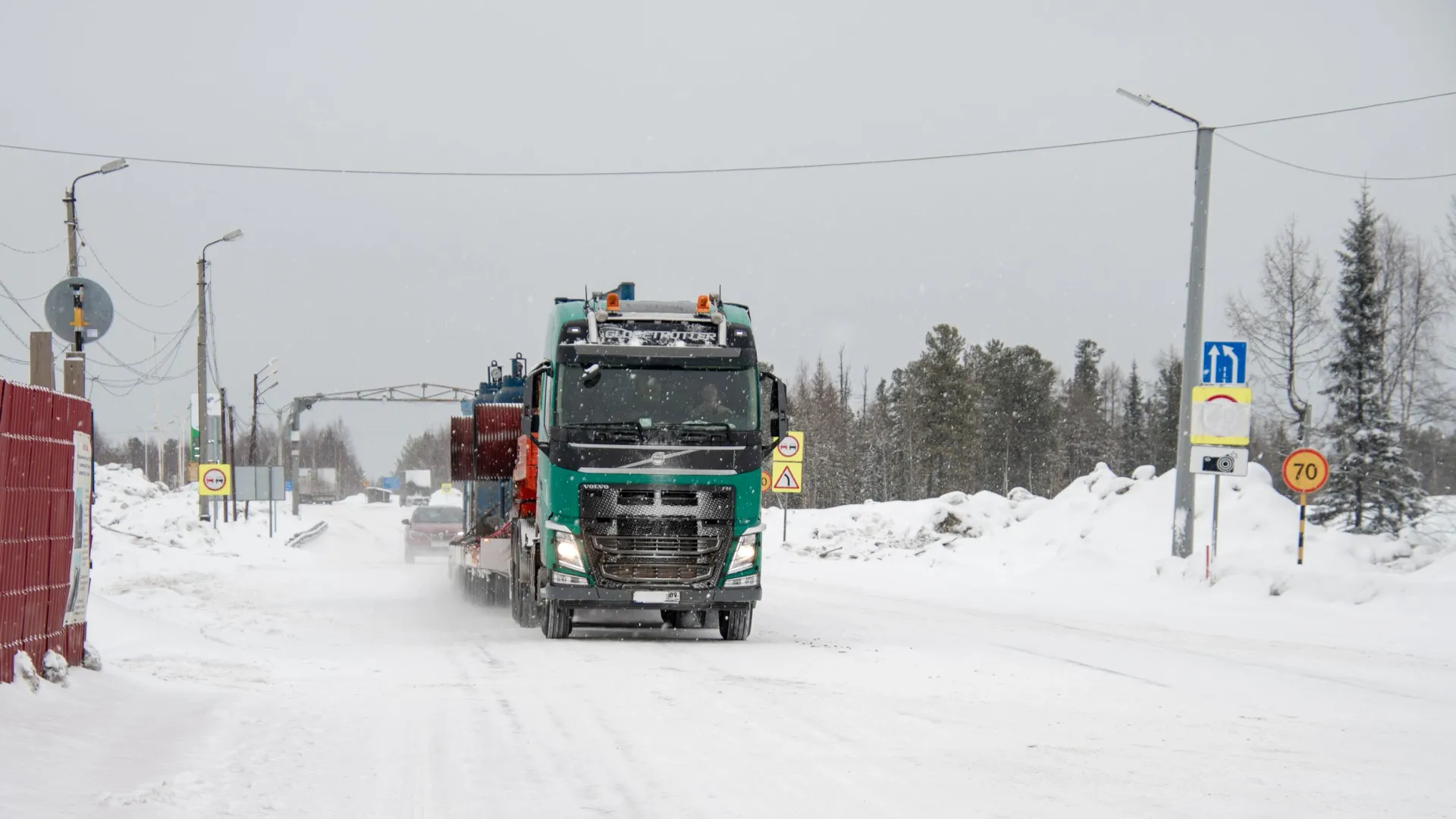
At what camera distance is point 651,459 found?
13.8 metres

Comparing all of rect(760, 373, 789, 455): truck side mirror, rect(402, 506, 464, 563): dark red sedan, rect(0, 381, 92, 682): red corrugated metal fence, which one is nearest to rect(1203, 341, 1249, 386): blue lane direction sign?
rect(760, 373, 789, 455): truck side mirror

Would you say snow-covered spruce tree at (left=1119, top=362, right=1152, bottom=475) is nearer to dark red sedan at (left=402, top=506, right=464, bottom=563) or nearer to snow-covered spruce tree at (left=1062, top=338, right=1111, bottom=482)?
snow-covered spruce tree at (left=1062, top=338, right=1111, bottom=482)

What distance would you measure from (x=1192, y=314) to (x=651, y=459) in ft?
39.4

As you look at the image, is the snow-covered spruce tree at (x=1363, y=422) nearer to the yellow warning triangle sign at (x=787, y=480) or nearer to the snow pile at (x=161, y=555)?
the yellow warning triangle sign at (x=787, y=480)

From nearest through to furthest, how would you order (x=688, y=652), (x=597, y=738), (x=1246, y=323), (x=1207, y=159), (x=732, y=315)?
(x=597, y=738)
(x=688, y=652)
(x=732, y=315)
(x=1207, y=159)
(x=1246, y=323)

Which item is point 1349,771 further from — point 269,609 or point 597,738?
point 269,609

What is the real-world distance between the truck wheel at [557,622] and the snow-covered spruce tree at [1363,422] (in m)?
25.9

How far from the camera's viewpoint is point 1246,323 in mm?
49844

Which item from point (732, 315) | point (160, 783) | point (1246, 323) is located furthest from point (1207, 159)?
point (1246, 323)

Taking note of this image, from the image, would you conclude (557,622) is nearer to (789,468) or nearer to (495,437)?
(495,437)

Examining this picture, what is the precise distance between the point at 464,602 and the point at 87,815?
17.7 meters

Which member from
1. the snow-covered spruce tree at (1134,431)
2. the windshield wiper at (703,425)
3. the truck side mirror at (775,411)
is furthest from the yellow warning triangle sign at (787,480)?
the snow-covered spruce tree at (1134,431)

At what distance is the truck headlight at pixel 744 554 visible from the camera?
46.1 feet

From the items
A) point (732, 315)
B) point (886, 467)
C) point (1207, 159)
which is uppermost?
point (1207, 159)
